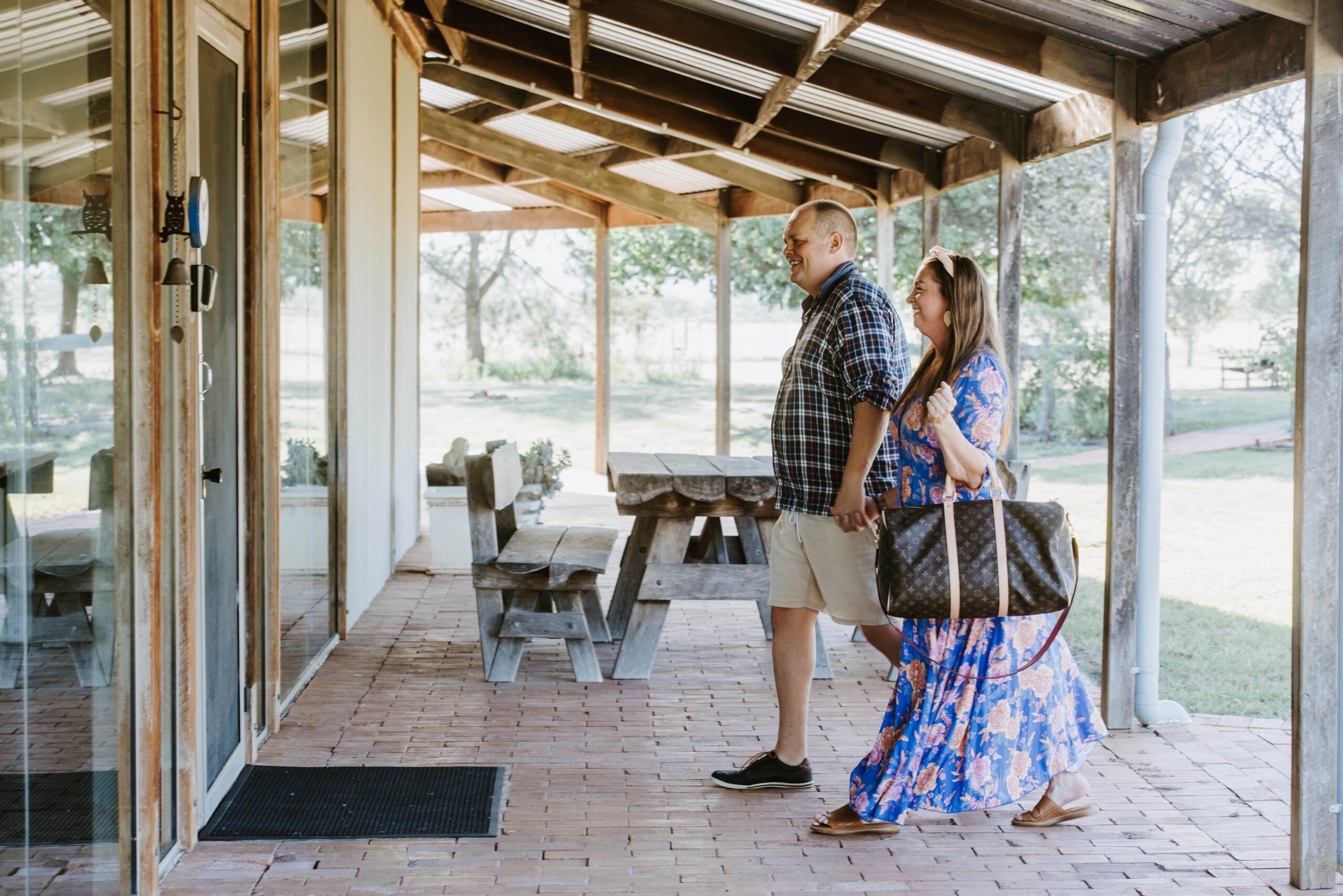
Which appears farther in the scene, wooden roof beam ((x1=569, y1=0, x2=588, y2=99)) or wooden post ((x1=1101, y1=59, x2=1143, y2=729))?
wooden roof beam ((x1=569, y1=0, x2=588, y2=99))

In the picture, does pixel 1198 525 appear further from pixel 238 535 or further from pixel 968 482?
pixel 238 535

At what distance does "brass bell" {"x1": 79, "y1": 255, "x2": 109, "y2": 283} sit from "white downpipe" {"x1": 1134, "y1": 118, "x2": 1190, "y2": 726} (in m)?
3.22

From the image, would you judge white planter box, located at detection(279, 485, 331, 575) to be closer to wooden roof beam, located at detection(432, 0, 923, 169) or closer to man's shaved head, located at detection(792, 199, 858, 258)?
man's shaved head, located at detection(792, 199, 858, 258)

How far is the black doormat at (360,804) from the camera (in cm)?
331

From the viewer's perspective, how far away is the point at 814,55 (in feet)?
16.5

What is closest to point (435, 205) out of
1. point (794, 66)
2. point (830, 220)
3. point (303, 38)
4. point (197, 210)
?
point (794, 66)

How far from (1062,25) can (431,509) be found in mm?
4516

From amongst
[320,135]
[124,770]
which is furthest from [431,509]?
[124,770]

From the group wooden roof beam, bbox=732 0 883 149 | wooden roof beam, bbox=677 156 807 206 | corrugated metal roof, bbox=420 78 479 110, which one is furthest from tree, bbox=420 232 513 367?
wooden roof beam, bbox=732 0 883 149

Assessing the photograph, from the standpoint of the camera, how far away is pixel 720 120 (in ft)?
25.8

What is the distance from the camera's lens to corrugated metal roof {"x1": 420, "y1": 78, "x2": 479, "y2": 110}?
9.07 metres

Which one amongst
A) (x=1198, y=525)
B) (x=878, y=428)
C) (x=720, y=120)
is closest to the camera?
(x=878, y=428)

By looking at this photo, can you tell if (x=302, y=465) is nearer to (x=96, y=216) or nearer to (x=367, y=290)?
(x=367, y=290)

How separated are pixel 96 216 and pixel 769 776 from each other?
7.64ft
